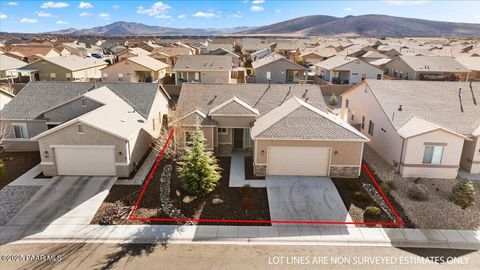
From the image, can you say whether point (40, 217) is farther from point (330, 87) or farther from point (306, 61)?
point (306, 61)

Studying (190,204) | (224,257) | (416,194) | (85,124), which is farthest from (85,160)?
(416,194)

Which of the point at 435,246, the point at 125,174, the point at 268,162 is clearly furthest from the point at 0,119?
the point at 435,246

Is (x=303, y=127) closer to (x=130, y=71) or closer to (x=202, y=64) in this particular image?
(x=202, y=64)

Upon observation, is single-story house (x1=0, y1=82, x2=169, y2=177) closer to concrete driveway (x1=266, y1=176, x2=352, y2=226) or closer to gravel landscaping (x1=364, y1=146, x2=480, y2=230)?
concrete driveway (x1=266, y1=176, x2=352, y2=226)

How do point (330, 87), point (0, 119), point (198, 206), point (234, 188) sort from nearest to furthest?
1. point (198, 206)
2. point (234, 188)
3. point (0, 119)
4. point (330, 87)

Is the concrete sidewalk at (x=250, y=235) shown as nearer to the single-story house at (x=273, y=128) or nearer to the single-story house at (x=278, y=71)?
the single-story house at (x=273, y=128)

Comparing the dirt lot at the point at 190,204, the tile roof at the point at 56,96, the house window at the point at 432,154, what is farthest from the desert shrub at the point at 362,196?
the tile roof at the point at 56,96
